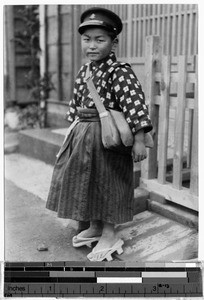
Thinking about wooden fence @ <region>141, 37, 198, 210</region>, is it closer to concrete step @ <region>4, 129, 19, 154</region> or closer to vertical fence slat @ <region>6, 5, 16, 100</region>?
concrete step @ <region>4, 129, 19, 154</region>

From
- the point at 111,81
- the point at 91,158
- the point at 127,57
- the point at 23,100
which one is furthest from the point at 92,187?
the point at 23,100

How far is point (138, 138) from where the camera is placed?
2.45m

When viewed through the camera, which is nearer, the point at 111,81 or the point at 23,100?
the point at 111,81

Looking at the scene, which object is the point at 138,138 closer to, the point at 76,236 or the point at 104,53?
the point at 104,53

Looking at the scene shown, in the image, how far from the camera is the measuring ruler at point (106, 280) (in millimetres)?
2342

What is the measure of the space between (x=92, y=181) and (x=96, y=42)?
944 millimetres

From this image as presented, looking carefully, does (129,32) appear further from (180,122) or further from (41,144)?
(180,122)

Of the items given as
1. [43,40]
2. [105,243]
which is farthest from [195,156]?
[43,40]

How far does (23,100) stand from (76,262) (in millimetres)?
4772

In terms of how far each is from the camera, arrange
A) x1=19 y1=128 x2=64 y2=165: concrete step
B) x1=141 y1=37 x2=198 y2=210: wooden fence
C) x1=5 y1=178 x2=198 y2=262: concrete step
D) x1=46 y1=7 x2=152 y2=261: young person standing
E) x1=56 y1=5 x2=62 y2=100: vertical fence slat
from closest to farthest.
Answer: x1=46 y1=7 x2=152 y2=261: young person standing
x1=5 y1=178 x2=198 y2=262: concrete step
x1=141 y1=37 x2=198 y2=210: wooden fence
x1=19 y1=128 x2=64 y2=165: concrete step
x1=56 y1=5 x2=62 y2=100: vertical fence slat

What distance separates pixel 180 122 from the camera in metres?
2.99

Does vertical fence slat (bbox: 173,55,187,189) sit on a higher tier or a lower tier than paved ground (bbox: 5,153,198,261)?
higher

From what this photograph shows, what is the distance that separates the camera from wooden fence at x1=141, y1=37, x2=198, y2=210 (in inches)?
115

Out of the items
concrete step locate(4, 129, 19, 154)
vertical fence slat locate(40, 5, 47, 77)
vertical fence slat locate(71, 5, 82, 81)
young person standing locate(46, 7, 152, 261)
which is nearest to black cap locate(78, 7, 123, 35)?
young person standing locate(46, 7, 152, 261)
